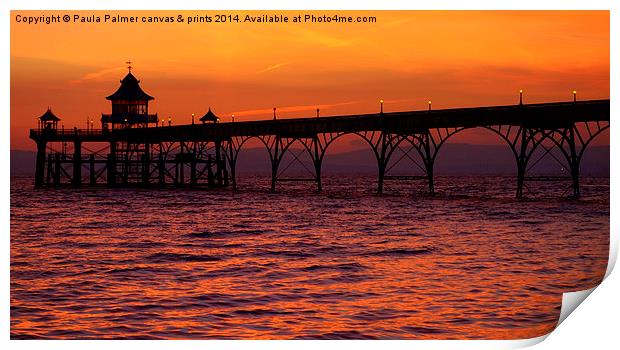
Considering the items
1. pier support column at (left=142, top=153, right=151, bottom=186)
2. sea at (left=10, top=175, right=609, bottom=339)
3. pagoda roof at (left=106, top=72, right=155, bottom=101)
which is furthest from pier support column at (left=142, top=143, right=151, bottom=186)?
sea at (left=10, top=175, right=609, bottom=339)

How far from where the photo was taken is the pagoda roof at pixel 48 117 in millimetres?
91562

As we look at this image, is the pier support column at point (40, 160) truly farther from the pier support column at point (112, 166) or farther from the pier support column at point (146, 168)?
the pier support column at point (146, 168)

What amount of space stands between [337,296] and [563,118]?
34.3 metres

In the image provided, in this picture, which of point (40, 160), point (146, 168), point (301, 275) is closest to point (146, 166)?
point (146, 168)

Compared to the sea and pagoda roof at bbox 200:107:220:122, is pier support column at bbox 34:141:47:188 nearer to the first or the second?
pagoda roof at bbox 200:107:220:122

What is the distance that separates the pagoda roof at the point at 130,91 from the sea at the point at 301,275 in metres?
51.2

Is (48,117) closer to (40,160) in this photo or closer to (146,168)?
(40,160)

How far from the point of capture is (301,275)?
24.7 metres

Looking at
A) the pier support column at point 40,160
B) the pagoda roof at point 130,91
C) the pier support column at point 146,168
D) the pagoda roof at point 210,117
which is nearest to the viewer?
the pier support column at point 146,168

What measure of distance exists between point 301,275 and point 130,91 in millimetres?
76102

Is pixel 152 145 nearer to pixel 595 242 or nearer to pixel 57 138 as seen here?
pixel 57 138

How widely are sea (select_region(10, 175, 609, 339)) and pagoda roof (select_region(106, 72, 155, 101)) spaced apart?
51227 mm

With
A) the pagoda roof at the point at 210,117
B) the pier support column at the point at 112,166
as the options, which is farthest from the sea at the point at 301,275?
the pagoda roof at the point at 210,117

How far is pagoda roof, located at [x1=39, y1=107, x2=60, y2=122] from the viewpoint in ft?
300
